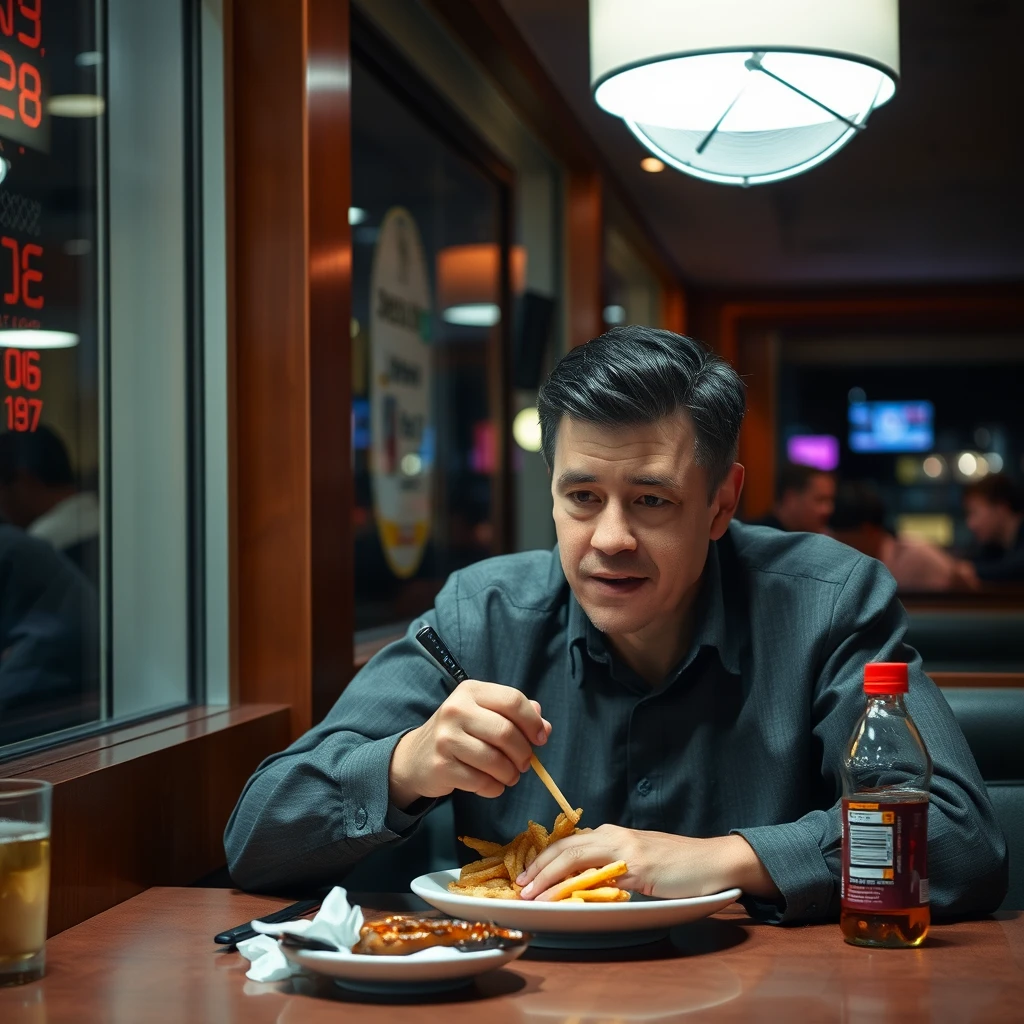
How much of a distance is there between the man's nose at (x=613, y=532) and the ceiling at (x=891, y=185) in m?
2.85

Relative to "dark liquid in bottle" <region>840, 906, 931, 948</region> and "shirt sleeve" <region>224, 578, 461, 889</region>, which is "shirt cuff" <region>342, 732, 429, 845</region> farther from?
"dark liquid in bottle" <region>840, 906, 931, 948</region>

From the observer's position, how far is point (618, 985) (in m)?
1.16

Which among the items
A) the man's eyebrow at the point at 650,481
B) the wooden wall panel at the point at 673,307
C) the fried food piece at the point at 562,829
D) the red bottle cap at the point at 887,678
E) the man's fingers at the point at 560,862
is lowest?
the man's fingers at the point at 560,862

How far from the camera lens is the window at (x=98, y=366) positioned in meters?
1.89

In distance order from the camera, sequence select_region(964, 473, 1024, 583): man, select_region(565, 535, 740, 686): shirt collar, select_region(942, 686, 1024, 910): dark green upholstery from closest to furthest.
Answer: select_region(565, 535, 740, 686): shirt collar → select_region(942, 686, 1024, 910): dark green upholstery → select_region(964, 473, 1024, 583): man

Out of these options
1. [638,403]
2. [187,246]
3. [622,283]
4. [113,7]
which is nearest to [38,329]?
[187,246]

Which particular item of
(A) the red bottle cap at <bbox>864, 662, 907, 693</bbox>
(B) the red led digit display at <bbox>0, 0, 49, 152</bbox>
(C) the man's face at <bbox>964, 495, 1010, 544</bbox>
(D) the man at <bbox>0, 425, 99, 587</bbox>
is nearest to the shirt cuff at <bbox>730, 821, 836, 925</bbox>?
(A) the red bottle cap at <bbox>864, 662, 907, 693</bbox>

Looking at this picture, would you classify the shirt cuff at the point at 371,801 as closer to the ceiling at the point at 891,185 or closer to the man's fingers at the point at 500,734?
the man's fingers at the point at 500,734

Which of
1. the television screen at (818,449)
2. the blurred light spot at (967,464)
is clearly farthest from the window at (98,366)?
the blurred light spot at (967,464)

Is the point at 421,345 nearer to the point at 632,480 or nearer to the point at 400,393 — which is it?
the point at 400,393

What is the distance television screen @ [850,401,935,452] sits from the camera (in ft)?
35.9

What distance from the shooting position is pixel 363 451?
12.7 ft

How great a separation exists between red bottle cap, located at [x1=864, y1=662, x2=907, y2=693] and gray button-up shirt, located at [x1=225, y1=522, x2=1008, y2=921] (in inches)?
9.9

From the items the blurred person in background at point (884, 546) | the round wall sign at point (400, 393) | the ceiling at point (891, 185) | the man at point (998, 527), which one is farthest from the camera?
the man at point (998, 527)
